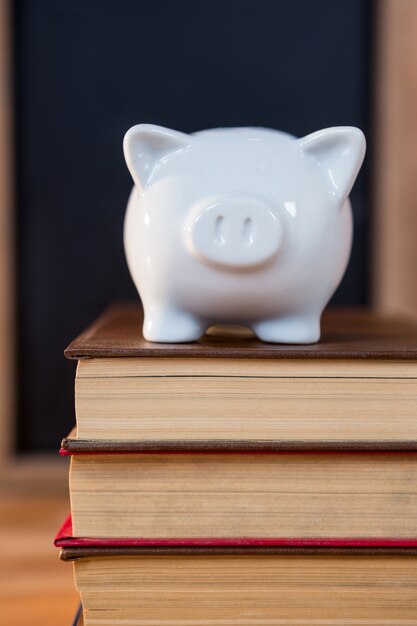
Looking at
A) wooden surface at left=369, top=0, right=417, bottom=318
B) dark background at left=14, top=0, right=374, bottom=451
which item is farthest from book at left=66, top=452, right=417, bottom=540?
dark background at left=14, top=0, right=374, bottom=451

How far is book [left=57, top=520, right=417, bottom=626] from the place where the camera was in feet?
2.39

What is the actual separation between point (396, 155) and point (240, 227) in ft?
2.32

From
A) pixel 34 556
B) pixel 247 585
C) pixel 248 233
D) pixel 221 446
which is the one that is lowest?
pixel 34 556

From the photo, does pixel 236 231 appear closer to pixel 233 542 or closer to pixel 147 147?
pixel 147 147

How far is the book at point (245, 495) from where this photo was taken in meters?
0.73

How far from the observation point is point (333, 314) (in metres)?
1.12

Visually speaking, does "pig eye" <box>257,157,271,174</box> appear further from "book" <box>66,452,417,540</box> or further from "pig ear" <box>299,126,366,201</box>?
"book" <box>66,452,417,540</box>

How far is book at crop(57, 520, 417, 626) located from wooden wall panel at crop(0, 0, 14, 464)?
0.68 meters

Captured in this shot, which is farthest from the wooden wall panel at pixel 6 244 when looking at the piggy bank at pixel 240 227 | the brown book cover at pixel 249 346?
the piggy bank at pixel 240 227

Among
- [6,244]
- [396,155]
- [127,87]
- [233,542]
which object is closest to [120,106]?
[127,87]

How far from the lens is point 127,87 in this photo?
1384 millimetres

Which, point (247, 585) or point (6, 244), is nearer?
point (247, 585)

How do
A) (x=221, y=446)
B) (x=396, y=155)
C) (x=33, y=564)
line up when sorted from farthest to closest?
(x=396, y=155), (x=33, y=564), (x=221, y=446)

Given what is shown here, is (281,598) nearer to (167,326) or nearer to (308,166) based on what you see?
(167,326)
